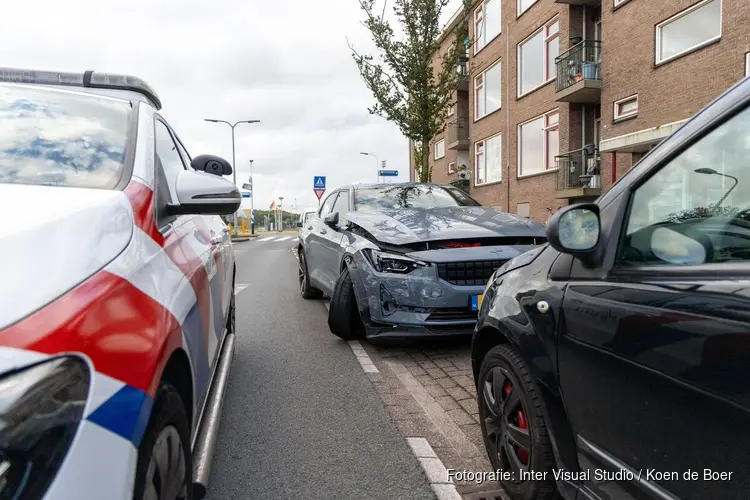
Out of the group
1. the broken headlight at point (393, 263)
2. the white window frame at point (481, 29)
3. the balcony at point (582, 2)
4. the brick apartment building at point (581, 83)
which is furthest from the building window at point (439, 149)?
the broken headlight at point (393, 263)

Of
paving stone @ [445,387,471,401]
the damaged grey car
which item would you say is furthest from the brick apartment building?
paving stone @ [445,387,471,401]

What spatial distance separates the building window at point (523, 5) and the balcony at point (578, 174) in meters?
6.48

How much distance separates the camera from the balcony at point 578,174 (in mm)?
16500

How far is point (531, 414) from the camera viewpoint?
2.07m

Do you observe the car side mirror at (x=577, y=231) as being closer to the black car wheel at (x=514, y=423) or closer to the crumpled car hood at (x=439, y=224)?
the black car wheel at (x=514, y=423)

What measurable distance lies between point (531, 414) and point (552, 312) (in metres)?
0.43

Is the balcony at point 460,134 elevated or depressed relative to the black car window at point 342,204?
elevated

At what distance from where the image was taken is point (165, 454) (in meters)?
1.48

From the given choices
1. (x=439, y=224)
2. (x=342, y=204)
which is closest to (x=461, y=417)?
(x=439, y=224)

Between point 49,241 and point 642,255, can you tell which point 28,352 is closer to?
point 49,241

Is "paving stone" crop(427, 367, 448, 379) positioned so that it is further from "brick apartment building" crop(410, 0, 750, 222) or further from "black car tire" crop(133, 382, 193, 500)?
"brick apartment building" crop(410, 0, 750, 222)

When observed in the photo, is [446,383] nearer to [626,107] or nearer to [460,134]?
[626,107]

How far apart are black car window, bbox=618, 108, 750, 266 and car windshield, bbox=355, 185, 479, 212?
13.3ft

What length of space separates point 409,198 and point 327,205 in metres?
1.72
